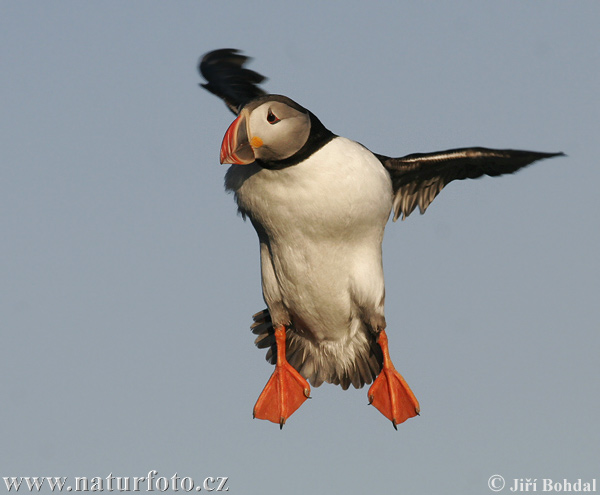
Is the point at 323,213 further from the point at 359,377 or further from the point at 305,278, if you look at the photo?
the point at 359,377

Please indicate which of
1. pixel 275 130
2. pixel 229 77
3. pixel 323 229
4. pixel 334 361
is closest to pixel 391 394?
pixel 334 361

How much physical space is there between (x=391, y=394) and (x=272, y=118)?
10.3ft

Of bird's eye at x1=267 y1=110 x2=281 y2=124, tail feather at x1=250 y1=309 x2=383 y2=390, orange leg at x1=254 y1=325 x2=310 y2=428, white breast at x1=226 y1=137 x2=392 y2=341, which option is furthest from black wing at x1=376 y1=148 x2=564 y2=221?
orange leg at x1=254 y1=325 x2=310 y2=428

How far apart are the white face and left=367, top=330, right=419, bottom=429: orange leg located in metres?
2.41

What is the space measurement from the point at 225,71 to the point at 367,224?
2.97m

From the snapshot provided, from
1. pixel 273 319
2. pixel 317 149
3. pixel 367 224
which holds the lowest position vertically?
Result: pixel 273 319

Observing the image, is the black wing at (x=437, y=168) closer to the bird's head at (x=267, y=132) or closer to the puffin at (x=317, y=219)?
the puffin at (x=317, y=219)

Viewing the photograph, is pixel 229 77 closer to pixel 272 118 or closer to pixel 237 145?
pixel 272 118

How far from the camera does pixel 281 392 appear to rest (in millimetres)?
10945

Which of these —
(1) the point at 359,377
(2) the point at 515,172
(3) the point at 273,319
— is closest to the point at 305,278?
(3) the point at 273,319

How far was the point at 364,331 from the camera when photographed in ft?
37.2

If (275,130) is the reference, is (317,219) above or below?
below

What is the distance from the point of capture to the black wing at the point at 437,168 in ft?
36.1

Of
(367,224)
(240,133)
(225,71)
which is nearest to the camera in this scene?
(240,133)
